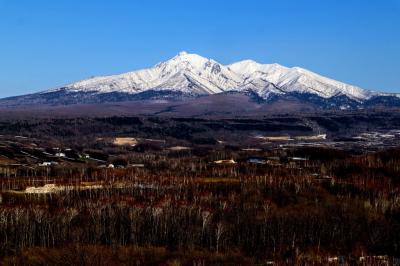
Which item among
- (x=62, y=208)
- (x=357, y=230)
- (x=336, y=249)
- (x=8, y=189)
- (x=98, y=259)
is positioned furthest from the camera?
(x=8, y=189)

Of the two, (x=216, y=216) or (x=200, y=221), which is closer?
(x=200, y=221)

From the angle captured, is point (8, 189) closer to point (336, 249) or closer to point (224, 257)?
point (224, 257)

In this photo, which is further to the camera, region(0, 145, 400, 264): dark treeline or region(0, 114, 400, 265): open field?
region(0, 145, 400, 264): dark treeline

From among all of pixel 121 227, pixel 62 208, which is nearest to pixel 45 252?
pixel 121 227

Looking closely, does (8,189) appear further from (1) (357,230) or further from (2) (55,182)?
(1) (357,230)

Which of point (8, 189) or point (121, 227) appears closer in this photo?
point (121, 227)

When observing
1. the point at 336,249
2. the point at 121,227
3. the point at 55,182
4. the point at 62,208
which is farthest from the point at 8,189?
the point at 336,249

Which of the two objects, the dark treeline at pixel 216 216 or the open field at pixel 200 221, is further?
the dark treeline at pixel 216 216

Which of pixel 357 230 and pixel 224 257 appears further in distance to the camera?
pixel 357 230

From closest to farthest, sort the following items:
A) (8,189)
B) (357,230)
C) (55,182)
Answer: (357,230), (8,189), (55,182)
